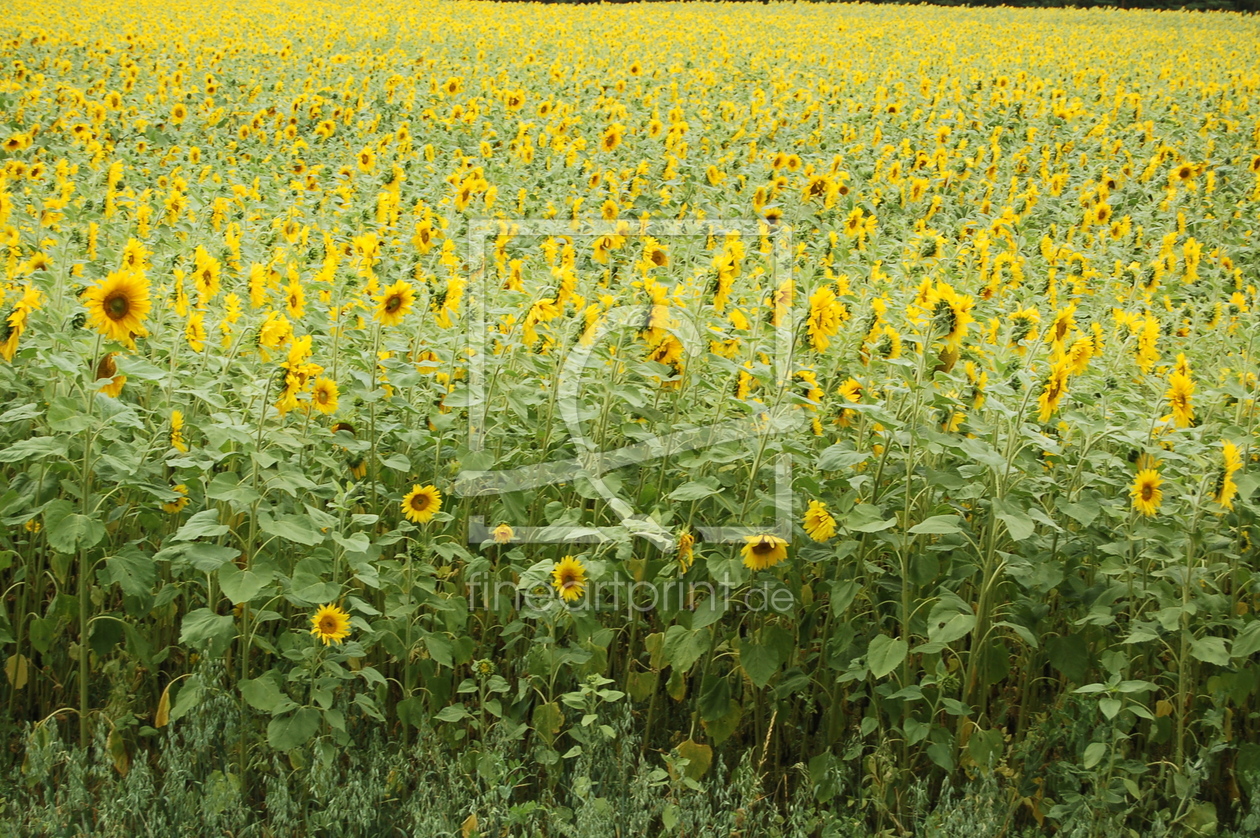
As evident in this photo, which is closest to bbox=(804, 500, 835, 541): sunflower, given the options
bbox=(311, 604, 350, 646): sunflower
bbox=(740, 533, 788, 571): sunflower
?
bbox=(740, 533, 788, 571): sunflower

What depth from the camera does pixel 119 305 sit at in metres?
2.52

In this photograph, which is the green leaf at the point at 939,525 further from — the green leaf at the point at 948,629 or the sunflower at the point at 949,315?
the sunflower at the point at 949,315

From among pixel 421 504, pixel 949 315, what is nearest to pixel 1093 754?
pixel 949 315

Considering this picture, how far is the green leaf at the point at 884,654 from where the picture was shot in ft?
7.91

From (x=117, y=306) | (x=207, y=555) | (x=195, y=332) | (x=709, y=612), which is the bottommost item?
(x=709, y=612)

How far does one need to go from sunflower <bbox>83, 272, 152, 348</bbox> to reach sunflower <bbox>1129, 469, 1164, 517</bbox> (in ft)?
7.92

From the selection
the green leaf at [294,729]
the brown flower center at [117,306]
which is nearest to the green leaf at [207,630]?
the green leaf at [294,729]

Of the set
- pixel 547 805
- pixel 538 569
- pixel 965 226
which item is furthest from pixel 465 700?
pixel 965 226

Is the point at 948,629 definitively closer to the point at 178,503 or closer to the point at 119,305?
the point at 178,503

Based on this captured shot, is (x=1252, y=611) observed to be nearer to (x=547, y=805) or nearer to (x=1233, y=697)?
(x=1233, y=697)

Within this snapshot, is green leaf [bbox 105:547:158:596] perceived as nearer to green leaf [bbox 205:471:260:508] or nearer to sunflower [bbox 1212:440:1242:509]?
green leaf [bbox 205:471:260:508]

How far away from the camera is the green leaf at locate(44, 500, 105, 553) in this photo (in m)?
2.36

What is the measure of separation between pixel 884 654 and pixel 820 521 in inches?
14.4

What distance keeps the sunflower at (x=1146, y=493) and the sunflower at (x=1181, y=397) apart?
220mm
